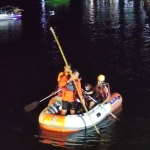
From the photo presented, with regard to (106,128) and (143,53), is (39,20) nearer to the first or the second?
(143,53)

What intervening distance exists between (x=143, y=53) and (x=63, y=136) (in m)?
16.8

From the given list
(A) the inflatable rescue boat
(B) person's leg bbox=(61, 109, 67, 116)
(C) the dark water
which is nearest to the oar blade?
(C) the dark water

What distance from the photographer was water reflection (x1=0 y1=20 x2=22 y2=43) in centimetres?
4090

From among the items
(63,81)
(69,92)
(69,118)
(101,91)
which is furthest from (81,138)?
(101,91)

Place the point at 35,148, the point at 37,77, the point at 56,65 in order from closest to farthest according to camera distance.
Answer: the point at 35,148
the point at 37,77
the point at 56,65

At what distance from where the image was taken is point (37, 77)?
25547 mm

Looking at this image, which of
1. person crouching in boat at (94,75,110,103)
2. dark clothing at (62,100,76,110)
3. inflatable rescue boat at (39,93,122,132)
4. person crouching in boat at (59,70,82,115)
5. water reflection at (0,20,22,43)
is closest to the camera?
inflatable rescue boat at (39,93,122,132)

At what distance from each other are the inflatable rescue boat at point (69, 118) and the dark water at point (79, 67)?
0.29 metres

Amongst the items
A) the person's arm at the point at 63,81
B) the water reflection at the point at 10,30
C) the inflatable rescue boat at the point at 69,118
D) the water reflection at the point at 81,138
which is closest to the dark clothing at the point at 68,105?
Answer: the inflatable rescue boat at the point at 69,118

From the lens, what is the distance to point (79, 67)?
28.0 meters

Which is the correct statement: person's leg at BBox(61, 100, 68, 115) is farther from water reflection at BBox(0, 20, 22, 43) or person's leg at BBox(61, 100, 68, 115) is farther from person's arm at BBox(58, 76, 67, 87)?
water reflection at BBox(0, 20, 22, 43)

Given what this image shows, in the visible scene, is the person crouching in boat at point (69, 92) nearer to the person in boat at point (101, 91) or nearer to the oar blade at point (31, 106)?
the person in boat at point (101, 91)

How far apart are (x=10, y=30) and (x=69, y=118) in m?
31.0

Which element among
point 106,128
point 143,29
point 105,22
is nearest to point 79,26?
point 105,22
